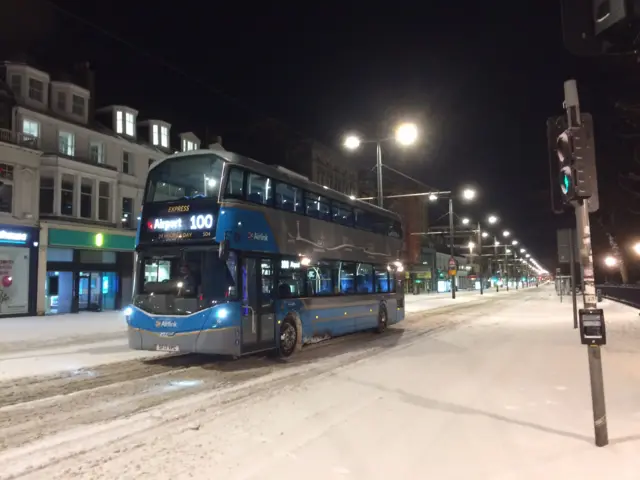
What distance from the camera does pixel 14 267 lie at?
84.0 feet

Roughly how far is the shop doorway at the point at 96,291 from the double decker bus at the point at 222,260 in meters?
20.6

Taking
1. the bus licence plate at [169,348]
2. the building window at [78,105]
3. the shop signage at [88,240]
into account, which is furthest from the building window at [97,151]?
the bus licence plate at [169,348]

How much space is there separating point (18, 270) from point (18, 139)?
6.21m

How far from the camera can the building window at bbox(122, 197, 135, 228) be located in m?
32.1

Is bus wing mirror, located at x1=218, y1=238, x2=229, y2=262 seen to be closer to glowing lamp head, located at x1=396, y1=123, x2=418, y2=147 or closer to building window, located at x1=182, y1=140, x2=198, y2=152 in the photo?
glowing lamp head, located at x1=396, y1=123, x2=418, y2=147

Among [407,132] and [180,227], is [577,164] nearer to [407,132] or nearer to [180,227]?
[180,227]

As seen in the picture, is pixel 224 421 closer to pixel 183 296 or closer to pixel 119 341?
pixel 183 296

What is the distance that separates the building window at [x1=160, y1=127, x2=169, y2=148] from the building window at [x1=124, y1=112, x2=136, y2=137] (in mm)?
2539

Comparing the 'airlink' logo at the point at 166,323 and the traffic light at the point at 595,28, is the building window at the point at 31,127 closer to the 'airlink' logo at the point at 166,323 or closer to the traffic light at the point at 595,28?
the 'airlink' logo at the point at 166,323

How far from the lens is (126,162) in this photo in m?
32.3

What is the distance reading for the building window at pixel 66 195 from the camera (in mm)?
27891

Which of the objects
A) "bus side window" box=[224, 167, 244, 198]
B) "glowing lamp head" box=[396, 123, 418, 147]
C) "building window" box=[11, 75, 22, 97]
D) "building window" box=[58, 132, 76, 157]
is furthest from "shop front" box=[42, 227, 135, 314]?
"bus side window" box=[224, 167, 244, 198]

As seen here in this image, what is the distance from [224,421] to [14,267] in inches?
906

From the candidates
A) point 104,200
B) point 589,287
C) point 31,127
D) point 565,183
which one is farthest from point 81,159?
point 589,287
